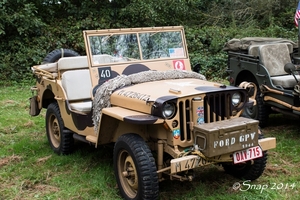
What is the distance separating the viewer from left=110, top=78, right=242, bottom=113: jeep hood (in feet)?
12.1

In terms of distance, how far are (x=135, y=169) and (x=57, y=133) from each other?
2.35 m

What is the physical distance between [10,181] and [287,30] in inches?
444

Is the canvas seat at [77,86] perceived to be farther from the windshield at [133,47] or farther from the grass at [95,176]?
the windshield at [133,47]

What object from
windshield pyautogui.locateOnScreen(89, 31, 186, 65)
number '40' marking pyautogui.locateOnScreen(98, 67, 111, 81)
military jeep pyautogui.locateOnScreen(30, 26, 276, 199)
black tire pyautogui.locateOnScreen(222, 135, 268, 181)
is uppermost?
windshield pyautogui.locateOnScreen(89, 31, 186, 65)

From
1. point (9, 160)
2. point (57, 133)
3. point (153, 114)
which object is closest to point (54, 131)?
point (57, 133)

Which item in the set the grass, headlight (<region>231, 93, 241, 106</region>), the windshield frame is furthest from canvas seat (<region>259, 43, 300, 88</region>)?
headlight (<region>231, 93, 241, 106</region>)

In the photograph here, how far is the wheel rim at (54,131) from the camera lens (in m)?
5.69

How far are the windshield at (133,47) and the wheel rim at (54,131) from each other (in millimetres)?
1453

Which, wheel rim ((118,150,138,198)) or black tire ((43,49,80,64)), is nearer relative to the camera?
wheel rim ((118,150,138,198))

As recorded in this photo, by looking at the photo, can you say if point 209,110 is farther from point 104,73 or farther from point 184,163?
point 104,73

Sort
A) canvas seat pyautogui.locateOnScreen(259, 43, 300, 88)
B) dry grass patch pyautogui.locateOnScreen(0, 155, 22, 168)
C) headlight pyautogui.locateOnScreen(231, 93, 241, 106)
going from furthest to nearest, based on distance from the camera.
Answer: canvas seat pyautogui.locateOnScreen(259, 43, 300, 88), dry grass patch pyautogui.locateOnScreen(0, 155, 22, 168), headlight pyautogui.locateOnScreen(231, 93, 241, 106)

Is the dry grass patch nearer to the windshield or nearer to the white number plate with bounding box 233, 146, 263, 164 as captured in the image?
the windshield

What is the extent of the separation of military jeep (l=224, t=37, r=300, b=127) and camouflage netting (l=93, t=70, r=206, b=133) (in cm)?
182

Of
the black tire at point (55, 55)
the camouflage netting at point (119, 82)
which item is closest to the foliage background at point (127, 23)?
the black tire at point (55, 55)
